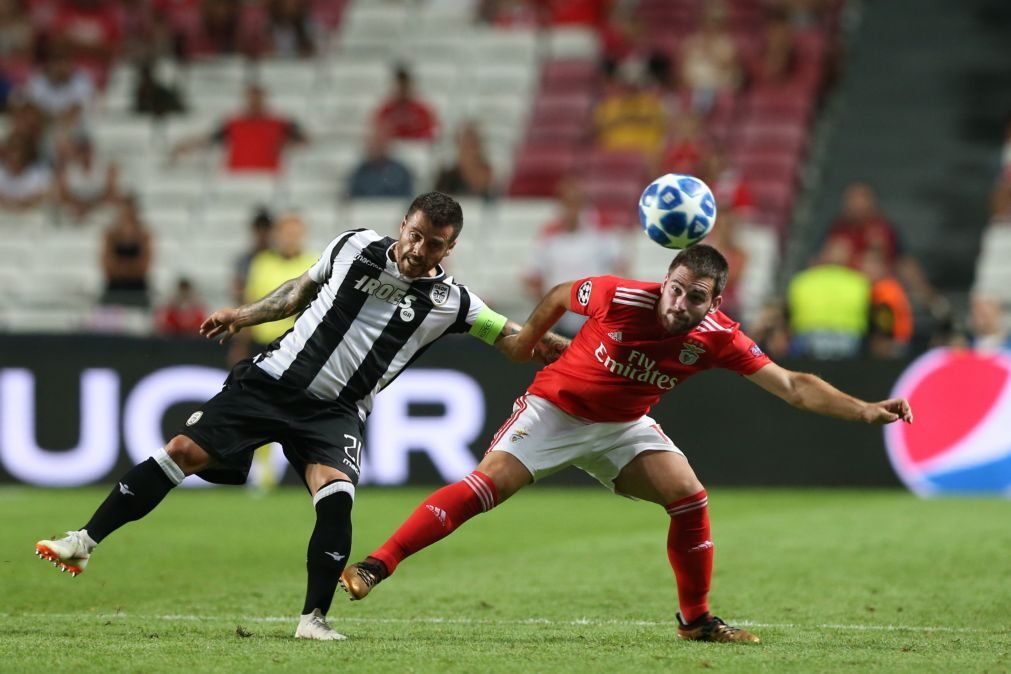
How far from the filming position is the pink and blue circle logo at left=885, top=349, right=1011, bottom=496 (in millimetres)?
14211

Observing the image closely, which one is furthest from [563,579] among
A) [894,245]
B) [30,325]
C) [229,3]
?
[229,3]

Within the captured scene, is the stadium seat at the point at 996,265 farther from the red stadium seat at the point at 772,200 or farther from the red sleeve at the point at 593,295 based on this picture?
the red sleeve at the point at 593,295

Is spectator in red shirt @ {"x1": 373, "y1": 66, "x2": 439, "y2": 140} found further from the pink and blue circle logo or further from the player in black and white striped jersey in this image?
the player in black and white striped jersey

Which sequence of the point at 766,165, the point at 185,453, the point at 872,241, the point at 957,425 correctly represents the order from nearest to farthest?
the point at 185,453, the point at 957,425, the point at 872,241, the point at 766,165

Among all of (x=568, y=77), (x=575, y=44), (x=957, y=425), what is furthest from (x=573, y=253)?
(x=575, y=44)

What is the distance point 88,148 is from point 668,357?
45.8ft

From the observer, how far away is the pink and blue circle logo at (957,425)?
14.2 meters

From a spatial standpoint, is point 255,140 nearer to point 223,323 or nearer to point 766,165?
Answer: point 766,165

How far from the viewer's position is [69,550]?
22.3ft

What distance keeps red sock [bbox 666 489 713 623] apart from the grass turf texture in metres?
0.22

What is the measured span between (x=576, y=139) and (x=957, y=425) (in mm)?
6797

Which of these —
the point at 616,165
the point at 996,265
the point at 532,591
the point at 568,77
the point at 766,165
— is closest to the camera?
the point at 532,591

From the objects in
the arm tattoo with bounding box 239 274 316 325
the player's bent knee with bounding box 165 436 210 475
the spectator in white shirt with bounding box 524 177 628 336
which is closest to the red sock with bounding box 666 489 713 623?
the arm tattoo with bounding box 239 274 316 325

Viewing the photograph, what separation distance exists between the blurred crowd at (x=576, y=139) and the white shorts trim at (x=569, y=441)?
7206 millimetres
